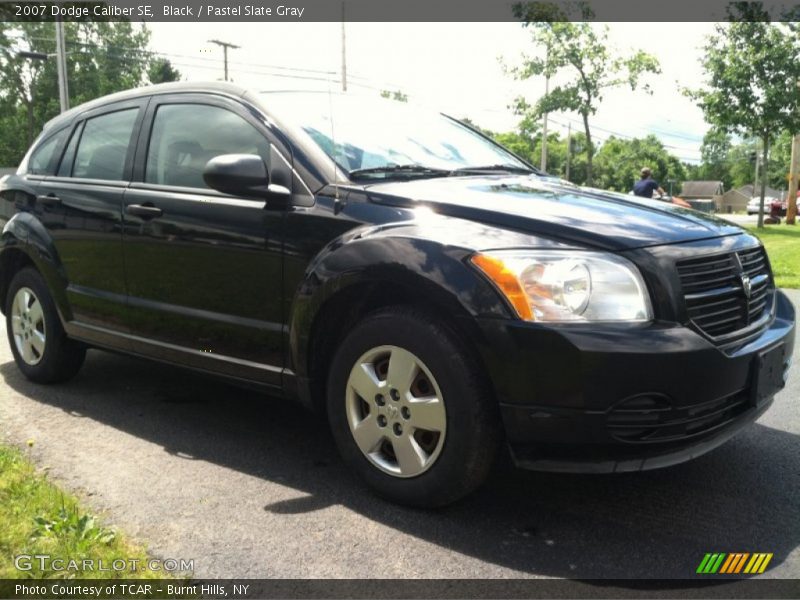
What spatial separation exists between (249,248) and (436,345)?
1.10 metres

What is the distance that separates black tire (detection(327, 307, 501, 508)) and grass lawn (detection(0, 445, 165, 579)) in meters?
0.98

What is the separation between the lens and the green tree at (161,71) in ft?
194

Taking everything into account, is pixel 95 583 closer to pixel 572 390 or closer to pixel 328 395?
pixel 328 395

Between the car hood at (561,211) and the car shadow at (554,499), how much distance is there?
1.05m

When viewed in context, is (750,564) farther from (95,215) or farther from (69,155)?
(69,155)

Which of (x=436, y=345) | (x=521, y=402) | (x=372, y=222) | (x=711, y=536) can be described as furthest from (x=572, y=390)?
(x=372, y=222)

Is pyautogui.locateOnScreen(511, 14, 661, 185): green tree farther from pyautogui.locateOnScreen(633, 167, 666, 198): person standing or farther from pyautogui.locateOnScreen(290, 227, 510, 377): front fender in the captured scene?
pyautogui.locateOnScreen(290, 227, 510, 377): front fender

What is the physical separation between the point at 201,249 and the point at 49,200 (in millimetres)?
1457

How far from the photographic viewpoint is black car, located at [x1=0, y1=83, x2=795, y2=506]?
2633 mm

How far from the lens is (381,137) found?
3.70 m

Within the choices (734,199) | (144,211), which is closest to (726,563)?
(144,211)

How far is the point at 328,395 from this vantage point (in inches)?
126

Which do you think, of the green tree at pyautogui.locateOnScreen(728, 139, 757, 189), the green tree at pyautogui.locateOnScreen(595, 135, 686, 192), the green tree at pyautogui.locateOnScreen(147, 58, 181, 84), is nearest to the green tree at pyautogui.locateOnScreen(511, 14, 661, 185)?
the green tree at pyautogui.locateOnScreen(147, 58, 181, 84)

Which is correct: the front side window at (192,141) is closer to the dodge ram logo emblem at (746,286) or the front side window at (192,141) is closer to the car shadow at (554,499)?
the car shadow at (554,499)
